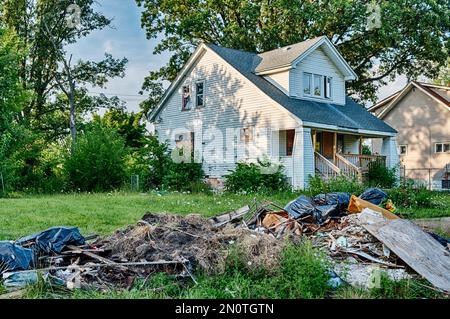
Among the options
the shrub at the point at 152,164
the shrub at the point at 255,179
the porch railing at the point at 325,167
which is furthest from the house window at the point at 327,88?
the shrub at the point at 152,164

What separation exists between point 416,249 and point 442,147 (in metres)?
25.3

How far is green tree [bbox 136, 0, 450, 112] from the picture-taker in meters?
26.1

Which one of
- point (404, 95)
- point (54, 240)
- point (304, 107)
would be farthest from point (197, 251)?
point (404, 95)

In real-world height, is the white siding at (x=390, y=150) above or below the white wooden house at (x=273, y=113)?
below

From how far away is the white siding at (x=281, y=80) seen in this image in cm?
2112

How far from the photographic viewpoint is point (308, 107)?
20641 mm

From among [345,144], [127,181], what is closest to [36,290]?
[127,181]

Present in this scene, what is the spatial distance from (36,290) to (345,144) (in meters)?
20.6

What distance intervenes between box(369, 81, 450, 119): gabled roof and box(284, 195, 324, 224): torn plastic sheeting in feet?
74.1

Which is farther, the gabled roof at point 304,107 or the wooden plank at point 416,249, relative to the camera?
the gabled roof at point 304,107

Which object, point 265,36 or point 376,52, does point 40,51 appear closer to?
point 265,36

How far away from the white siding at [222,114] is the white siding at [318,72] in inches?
68.6

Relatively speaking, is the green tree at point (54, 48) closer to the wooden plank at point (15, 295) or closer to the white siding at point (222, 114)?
the white siding at point (222, 114)

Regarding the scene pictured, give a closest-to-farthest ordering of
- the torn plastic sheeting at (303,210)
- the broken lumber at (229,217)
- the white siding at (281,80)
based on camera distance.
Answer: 1. the broken lumber at (229,217)
2. the torn plastic sheeting at (303,210)
3. the white siding at (281,80)
